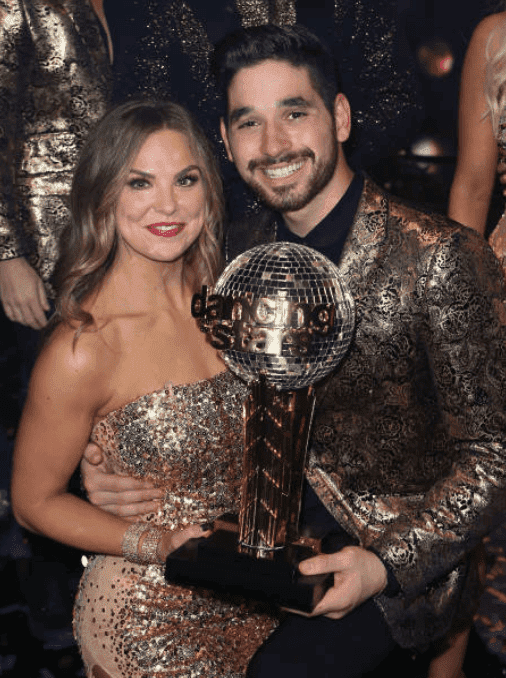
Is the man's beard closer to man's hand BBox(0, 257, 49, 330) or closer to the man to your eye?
the man

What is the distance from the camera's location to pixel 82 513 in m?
1.80

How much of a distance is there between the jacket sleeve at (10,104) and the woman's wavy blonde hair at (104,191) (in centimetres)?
61

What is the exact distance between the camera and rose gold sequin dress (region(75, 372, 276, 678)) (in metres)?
1.80

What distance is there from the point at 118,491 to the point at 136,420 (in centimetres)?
17

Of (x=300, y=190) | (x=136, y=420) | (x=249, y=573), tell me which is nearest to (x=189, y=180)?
(x=300, y=190)

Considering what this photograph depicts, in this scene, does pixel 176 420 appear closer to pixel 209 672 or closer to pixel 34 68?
pixel 209 672

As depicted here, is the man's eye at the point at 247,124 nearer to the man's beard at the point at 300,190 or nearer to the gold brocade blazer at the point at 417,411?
the man's beard at the point at 300,190

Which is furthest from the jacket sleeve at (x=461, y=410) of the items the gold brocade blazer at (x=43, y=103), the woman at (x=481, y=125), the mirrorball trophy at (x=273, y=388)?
the gold brocade blazer at (x=43, y=103)

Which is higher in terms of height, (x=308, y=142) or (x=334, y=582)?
(x=308, y=142)

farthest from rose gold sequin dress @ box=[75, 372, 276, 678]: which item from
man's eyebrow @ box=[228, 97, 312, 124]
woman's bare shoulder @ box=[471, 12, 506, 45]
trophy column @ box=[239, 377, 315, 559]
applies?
woman's bare shoulder @ box=[471, 12, 506, 45]

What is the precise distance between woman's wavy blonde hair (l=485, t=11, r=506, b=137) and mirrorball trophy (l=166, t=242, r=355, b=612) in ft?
3.27

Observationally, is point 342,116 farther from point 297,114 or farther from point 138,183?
point 138,183

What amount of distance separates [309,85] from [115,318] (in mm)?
632

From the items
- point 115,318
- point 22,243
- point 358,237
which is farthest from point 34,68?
point 358,237
